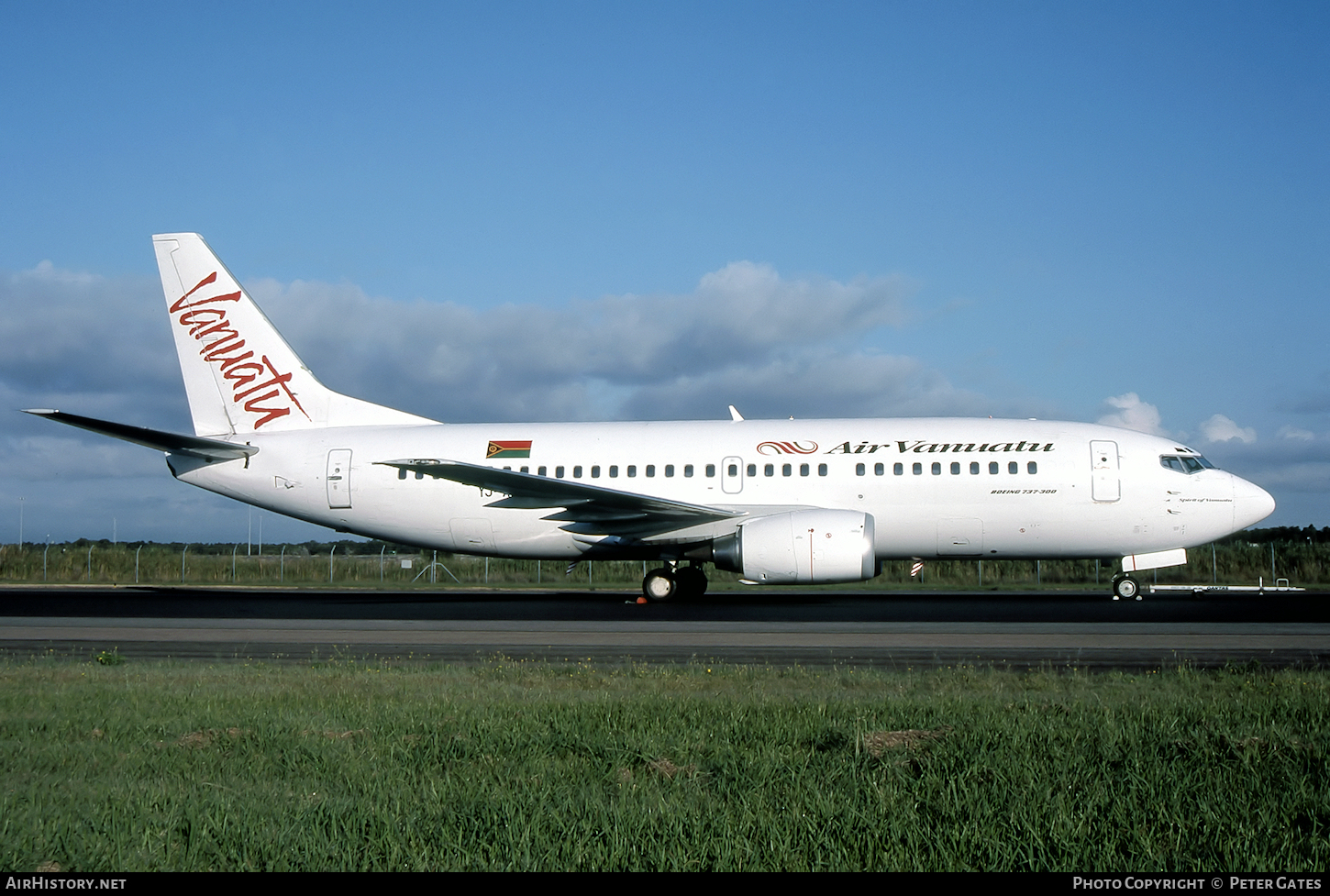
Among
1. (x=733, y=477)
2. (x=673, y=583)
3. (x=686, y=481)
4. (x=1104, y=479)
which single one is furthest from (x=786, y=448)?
(x=1104, y=479)

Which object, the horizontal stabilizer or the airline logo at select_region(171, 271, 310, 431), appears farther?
the airline logo at select_region(171, 271, 310, 431)

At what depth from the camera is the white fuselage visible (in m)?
19.8

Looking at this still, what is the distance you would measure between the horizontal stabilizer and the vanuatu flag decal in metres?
5.16

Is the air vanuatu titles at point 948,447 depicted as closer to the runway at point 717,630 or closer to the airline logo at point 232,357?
the runway at point 717,630

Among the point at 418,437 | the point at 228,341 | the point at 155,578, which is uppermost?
the point at 228,341

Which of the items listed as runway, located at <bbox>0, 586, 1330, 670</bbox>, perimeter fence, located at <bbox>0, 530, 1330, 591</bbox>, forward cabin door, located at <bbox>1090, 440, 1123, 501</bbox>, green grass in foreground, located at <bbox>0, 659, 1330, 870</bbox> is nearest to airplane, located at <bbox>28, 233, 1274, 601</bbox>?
forward cabin door, located at <bbox>1090, 440, 1123, 501</bbox>

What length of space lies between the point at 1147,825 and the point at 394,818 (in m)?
3.14

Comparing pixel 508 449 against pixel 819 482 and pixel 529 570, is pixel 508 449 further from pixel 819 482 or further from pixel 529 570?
pixel 529 570

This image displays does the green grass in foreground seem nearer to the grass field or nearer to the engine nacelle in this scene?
the engine nacelle

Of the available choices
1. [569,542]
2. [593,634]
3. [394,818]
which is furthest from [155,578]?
[394,818]

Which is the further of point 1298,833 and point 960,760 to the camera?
point 960,760
